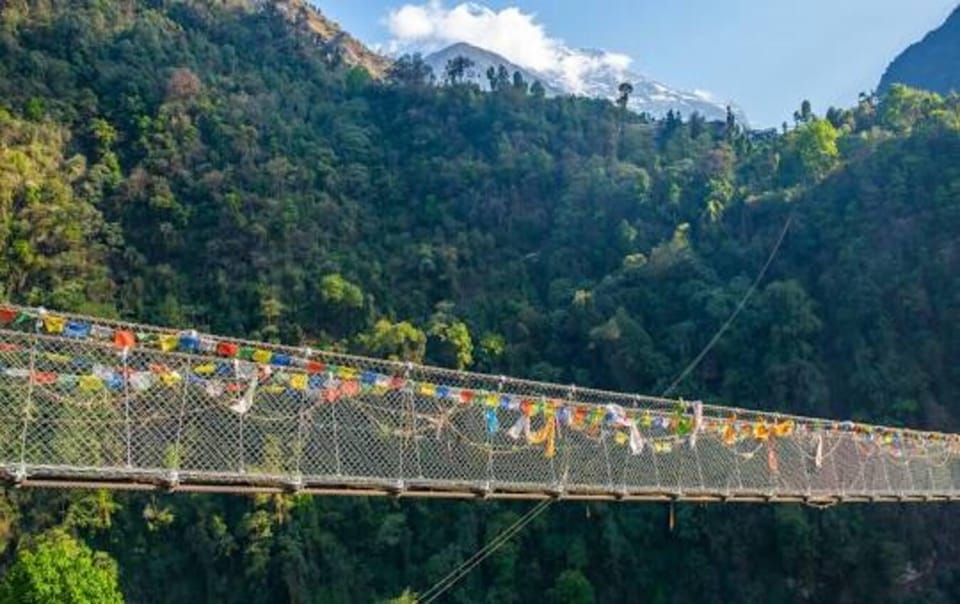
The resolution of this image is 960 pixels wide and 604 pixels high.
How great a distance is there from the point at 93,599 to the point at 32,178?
9.01m

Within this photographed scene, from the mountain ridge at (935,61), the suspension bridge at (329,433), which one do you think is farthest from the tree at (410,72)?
the suspension bridge at (329,433)

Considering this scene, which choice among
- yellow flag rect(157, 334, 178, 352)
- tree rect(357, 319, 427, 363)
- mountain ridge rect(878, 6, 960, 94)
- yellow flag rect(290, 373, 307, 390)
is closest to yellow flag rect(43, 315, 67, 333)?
yellow flag rect(157, 334, 178, 352)

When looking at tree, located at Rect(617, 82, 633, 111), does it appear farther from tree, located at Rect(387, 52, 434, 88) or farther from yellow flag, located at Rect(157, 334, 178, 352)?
yellow flag, located at Rect(157, 334, 178, 352)

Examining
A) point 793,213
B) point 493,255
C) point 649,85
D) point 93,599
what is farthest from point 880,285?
point 649,85

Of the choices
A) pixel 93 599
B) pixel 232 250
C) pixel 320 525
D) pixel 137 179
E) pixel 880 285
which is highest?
pixel 137 179

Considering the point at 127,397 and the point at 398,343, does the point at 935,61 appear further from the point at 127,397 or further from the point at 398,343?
the point at 127,397

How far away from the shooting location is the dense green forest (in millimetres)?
13734

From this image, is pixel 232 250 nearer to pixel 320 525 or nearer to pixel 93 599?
pixel 320 525

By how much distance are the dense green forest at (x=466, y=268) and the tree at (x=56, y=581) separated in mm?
41

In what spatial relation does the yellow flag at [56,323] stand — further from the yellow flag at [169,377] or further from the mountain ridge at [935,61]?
the mountain ridge at [935,61]

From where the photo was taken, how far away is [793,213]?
17797mm

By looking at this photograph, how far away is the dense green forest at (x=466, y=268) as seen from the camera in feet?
45.1

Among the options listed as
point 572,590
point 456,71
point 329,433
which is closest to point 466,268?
point 572,590

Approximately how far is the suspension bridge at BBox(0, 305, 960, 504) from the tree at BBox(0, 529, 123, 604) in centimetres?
657
